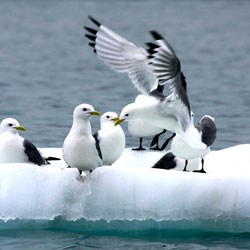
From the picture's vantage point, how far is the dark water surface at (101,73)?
372 inches

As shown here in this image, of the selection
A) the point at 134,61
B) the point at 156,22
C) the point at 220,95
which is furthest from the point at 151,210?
the point at 156,22

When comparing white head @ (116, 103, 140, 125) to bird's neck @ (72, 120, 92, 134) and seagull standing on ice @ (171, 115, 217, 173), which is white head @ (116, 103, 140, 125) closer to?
bird's neck @ (72, 120, 92, 134)

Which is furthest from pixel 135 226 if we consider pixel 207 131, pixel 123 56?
pixel 123 56

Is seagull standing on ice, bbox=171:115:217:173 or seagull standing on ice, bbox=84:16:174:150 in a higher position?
seagull standing on ice, bbox=84:16:174:150

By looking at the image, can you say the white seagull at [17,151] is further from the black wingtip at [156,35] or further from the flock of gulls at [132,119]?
the black wingtip at [156,35]

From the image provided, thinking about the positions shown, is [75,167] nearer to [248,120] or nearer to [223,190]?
[223,190]

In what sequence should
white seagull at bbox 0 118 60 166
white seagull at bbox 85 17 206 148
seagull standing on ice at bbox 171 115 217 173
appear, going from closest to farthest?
white seagull at bbox 85 17 206 148
seagull standing on ice at bbox 171 115 217 173
white seagull at bbox 0 118 60 166

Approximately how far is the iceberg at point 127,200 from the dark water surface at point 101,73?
14cm

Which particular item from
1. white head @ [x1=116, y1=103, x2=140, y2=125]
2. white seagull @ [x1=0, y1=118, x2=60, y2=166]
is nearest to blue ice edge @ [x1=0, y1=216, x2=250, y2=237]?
white seagull @ [x1=0, y1=118, x2=60, y2=166]

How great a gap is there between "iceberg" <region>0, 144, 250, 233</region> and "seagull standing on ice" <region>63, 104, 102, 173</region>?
116 mm

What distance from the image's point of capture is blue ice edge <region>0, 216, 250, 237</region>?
9.38m

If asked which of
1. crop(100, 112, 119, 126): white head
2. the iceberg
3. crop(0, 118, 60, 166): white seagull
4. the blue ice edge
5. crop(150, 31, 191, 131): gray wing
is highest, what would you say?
crop(150, 31, 191, 131): gray wing

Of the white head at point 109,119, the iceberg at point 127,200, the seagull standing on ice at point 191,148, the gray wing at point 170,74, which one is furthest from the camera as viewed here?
the white head at point 109,119

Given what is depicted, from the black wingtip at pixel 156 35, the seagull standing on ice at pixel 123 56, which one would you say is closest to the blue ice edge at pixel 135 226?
the seagull standing on ice at pixel 123 56
